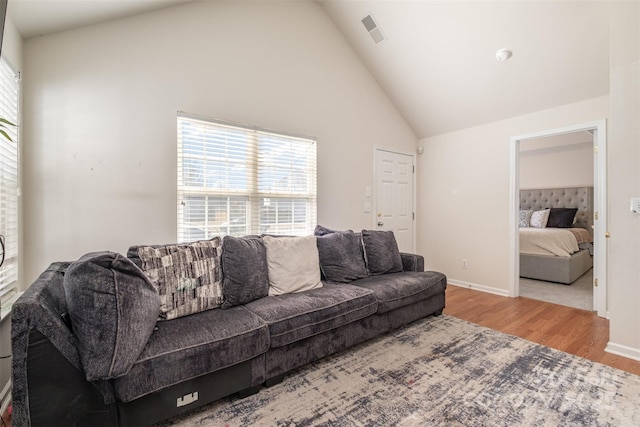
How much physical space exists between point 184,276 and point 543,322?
3385mm

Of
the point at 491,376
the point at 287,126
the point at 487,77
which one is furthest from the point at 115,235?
the point at 487,77

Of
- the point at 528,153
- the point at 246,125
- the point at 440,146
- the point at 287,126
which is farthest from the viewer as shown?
the point at 528,153

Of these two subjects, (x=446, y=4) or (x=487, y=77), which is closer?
(x=446, y=4)

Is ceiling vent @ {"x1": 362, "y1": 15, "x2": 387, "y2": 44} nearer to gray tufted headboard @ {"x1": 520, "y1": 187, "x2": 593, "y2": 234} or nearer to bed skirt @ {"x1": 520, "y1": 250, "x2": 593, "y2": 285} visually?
bed skirt @ {"x1": 520, "y1": 250, "x2": 593, "y2": 285}

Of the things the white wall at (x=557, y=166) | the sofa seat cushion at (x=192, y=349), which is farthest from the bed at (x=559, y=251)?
the sofa seat cushion at (x=192, y=349)

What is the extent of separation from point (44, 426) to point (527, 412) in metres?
2.35

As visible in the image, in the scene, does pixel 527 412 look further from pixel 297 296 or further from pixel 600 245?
pixel 600 245

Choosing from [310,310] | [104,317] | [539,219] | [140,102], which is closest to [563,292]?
[539,219]

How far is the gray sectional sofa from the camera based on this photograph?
1.22 metres

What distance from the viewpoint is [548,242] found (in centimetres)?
434

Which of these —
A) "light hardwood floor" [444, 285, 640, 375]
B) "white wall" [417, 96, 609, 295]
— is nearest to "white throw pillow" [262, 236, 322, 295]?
"light hardwood floor" [444, 285, 640, 375]

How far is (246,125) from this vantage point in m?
2.89

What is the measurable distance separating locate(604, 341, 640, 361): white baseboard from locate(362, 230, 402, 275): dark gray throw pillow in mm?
1731

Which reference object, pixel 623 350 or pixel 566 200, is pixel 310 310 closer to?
pixel 623 350
